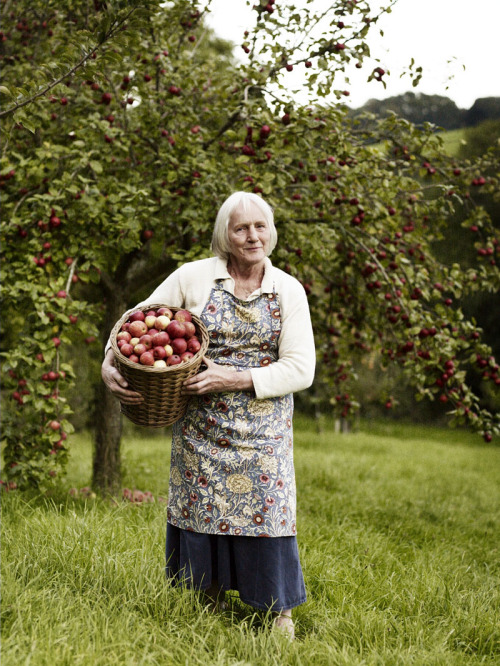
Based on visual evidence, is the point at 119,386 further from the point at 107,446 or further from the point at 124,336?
the point at 107,446

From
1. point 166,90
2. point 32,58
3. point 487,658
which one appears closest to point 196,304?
point 487,658

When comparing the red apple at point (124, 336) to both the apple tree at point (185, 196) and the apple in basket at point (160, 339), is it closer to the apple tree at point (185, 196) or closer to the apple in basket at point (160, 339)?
the apple in basket at point (160, 339)

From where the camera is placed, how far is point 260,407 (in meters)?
2.35

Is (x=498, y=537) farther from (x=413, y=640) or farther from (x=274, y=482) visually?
(x=274, y=482)

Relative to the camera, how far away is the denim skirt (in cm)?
232

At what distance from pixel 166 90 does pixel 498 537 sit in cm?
417

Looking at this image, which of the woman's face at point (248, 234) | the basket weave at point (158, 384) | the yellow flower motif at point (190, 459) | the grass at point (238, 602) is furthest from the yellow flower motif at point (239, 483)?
the woman's face at point (248, 234)

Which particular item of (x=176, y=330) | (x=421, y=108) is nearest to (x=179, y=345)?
(x=176, y=330)

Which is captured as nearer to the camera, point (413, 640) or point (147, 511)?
point (413, 640)

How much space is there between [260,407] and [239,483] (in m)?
0.29

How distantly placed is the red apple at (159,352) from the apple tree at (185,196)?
1347 millimetres

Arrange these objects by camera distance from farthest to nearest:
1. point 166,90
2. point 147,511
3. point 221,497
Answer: point 166,90
point 147,511
point 221,497

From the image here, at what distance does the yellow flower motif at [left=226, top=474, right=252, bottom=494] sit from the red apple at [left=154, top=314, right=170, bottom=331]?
0.61m

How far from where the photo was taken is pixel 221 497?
2.32 m
